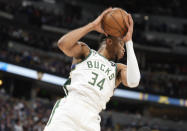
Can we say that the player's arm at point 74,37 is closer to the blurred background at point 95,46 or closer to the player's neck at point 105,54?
the player's neck at point 105,54

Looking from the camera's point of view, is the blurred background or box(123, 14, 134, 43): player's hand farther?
the blurred background

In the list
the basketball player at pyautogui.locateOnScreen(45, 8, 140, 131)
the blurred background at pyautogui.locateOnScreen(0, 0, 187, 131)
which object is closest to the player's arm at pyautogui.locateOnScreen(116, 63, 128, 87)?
the basketball player at pyautogui.locateOnScreen(45, 8, 140, 131)

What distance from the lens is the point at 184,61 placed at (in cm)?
2450

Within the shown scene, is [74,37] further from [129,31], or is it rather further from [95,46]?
[95,46]

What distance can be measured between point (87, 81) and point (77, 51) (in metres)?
0.31

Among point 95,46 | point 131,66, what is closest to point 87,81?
point 131,66

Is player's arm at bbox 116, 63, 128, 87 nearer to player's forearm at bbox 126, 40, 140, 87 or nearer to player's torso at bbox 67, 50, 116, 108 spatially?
player's torso at bbox 67, 50, 116, 108

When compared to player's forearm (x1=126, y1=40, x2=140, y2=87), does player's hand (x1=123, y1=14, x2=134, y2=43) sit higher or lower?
higher

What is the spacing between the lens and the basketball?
268 cm

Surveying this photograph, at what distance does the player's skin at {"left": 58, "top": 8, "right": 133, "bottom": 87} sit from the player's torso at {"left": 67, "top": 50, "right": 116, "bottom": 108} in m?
0.09

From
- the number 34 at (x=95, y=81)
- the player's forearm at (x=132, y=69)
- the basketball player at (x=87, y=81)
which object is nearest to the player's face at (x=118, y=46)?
the basketball player at (x=87, y=81)

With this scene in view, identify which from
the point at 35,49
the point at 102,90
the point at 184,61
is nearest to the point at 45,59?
the point at 35,49

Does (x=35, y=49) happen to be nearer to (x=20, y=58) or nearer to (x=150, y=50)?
(x=20, y=58)


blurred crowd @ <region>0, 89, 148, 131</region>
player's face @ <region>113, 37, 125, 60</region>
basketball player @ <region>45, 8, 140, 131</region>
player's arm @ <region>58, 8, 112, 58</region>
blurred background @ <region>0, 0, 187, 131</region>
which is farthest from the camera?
blurred background @ <region>0, 0, 187, 131</region>
